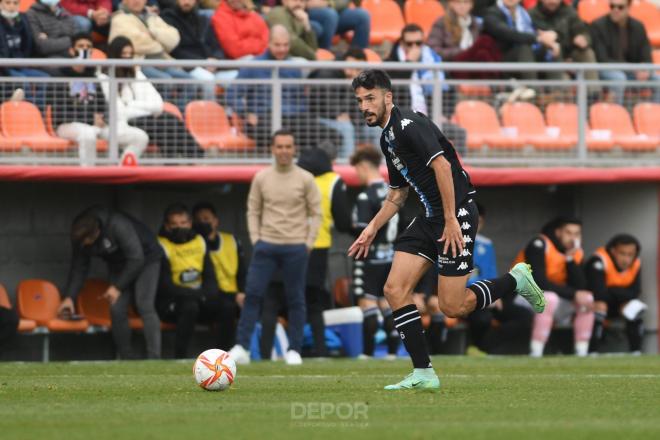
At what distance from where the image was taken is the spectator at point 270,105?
1641cm

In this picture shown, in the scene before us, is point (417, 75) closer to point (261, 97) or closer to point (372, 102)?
point (261, 97)

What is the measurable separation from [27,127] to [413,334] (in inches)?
286

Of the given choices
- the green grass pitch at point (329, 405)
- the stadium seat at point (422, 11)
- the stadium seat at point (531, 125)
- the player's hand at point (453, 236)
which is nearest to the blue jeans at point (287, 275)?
the green grass pitch at point (329, 405)

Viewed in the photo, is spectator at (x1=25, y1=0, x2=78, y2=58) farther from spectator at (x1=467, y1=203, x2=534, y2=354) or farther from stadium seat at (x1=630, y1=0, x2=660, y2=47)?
stadium seat at (x1=630, y1=0, x2=660, y2=47)

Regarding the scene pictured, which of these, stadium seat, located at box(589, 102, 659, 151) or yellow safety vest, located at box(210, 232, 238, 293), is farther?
stadium seat, located at box(589, 102, 659, 151)

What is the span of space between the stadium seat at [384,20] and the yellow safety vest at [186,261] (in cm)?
485

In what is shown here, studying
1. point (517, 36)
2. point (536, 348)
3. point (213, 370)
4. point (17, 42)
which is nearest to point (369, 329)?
point (536, 348)

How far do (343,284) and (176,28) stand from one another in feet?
11.4

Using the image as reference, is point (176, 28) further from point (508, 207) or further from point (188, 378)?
point (188, 378)

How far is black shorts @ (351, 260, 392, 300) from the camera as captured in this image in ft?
50.9

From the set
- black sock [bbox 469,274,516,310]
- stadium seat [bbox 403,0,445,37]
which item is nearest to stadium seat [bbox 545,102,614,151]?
stadium seat [bbox 403,0,445,37]

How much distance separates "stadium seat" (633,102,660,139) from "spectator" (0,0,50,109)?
6.76 metres

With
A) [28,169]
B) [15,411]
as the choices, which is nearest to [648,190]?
[28,169]

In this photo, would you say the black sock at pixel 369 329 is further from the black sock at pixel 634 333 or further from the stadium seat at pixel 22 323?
the stadium seat at pixel 22 323
